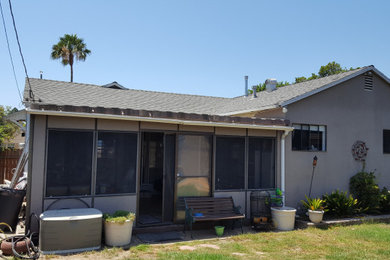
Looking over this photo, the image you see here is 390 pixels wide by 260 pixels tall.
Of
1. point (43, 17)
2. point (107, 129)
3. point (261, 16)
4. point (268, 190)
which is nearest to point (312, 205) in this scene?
point (268, 190)

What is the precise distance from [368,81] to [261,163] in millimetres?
4844

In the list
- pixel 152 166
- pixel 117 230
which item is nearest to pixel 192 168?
pixel 117 230

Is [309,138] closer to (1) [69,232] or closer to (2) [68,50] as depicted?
(1) [69,232]

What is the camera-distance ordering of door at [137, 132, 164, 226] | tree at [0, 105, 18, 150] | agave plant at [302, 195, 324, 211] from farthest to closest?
tree at [0, 105, 18, 150] → door at [137, 132, 164, 226] → agave plant at [302, 195, 324, 211]

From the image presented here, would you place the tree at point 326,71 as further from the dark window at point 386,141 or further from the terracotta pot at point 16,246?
the terracotta pot at point 16,246

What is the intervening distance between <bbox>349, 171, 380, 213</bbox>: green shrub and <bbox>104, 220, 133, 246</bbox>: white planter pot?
6908 millimetres

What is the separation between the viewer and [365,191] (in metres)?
9.67

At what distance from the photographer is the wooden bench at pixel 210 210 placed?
7405 millimetres

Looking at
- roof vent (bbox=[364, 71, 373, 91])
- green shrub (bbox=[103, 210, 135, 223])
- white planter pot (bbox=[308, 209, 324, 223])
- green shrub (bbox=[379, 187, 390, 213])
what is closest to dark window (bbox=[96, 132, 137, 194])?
green shrub (bbox=[103, 210, 135, 223])

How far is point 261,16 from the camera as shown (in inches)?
484

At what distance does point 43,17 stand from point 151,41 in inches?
171

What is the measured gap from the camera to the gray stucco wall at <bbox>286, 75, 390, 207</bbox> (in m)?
9.10

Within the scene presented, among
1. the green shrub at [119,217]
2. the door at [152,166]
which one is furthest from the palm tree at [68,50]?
the green shrub at [119,217]

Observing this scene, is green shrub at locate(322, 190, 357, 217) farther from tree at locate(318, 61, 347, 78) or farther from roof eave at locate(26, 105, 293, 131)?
tree at locate(318, 61, 347, 78)
